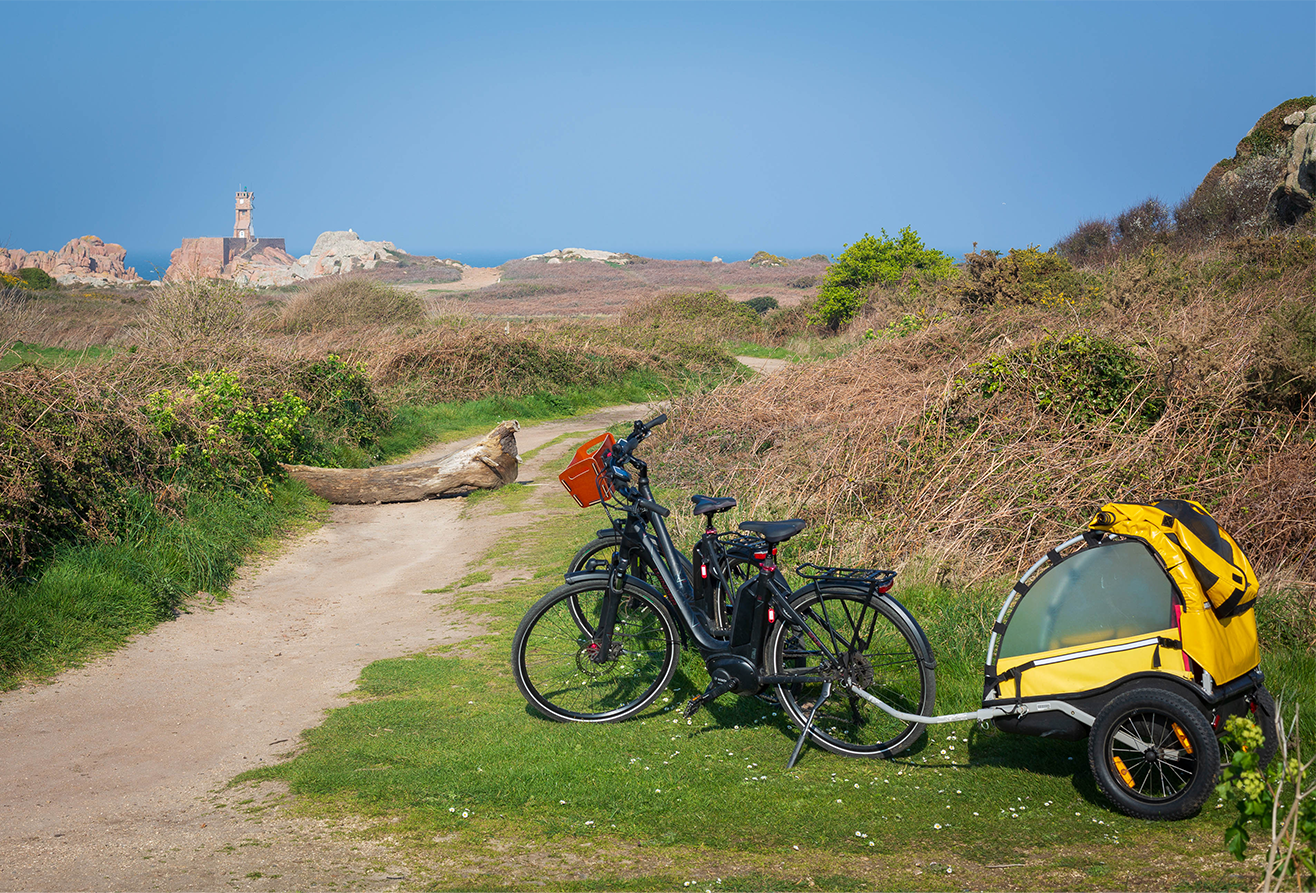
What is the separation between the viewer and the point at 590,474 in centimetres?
492

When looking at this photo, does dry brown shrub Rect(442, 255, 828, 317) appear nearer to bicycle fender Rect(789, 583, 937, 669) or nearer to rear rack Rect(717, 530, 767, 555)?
rear rack Rect(717, 530, 767, 555)

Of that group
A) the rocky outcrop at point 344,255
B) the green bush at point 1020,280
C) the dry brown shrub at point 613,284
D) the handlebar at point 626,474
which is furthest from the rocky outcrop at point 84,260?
the handlebar at point 626,474

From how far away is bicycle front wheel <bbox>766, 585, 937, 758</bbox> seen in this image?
4.22 metres

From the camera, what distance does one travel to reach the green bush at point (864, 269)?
28.3m

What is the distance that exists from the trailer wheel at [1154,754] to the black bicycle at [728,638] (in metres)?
0.76

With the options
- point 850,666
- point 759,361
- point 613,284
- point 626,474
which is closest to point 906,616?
point 850,666

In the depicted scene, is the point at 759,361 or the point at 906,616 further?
the point at 759,361

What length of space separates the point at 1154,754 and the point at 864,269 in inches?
1050

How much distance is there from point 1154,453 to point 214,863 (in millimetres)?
7214

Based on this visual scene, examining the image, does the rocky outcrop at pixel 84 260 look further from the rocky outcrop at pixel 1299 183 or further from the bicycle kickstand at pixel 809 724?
the bicycle kickstand at pixel 809 724

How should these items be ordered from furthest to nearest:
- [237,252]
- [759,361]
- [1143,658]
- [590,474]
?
[237,252] → [759,361] → [590,474] → [1143,658]

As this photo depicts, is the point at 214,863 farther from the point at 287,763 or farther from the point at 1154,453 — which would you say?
the point at 1154,453

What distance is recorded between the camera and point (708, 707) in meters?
4.95

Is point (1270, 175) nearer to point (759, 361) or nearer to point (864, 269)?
point (864, 269)
